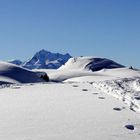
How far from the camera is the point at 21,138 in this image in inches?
371

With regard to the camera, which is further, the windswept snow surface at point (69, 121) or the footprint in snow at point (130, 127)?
the footprint in snow at point (130, 127)

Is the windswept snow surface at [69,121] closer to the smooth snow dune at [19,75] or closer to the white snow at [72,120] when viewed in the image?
the white snow at [72,120]

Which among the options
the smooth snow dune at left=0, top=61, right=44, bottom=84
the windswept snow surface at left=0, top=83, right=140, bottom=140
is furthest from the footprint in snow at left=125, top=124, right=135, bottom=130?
the smooth snow dune at left=0, top=61, right=44, bottom=84

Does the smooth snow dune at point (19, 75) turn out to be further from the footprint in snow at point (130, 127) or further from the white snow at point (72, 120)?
the footprint in snow at point (130, 127)

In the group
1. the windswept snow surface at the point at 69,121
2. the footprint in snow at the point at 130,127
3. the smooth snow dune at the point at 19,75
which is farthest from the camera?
the smooth snow dune at the point at 19,75

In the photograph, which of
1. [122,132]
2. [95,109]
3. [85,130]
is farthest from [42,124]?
[95,109]

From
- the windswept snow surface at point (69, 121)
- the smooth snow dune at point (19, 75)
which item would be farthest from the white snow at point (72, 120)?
the smooth snow dune at point (19, 75)

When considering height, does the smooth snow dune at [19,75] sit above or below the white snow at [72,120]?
below

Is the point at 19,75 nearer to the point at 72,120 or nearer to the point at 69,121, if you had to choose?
the point at 72,120

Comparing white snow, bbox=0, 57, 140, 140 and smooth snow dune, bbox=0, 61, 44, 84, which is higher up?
white snow, bbox=0, 57, 140, 140

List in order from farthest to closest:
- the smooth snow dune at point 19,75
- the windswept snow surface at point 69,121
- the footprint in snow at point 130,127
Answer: the smooth snow dune at point 19,75, the footprint in snow at point 130,127, the windswept snow surface at point 69,121

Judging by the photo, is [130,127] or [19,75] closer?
[130,127]

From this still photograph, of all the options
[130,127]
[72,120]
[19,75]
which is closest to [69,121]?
[72,120]

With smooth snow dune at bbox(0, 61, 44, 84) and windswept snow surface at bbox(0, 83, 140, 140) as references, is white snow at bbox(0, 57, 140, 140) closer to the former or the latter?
windswept snow surface at bbox(0, 83, 140, 140)
